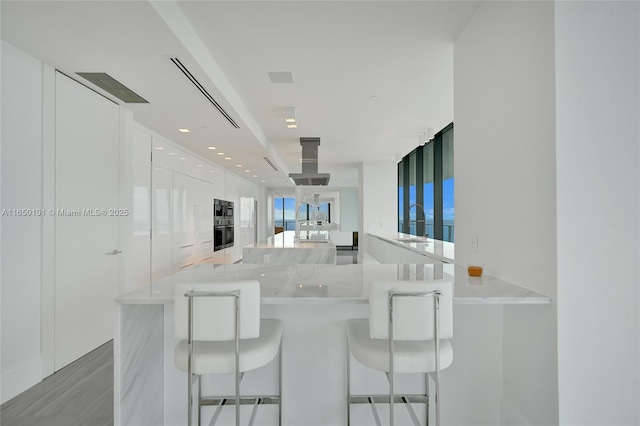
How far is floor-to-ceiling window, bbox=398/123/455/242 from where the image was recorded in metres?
6.03

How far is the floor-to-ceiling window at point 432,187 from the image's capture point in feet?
19.8

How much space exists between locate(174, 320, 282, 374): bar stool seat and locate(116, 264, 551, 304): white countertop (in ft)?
0.67

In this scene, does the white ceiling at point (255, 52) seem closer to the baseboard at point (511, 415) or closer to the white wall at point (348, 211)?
the baseboard at point (511, 415)

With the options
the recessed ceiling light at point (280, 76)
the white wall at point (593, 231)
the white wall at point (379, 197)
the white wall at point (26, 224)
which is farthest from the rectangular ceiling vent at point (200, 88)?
the white wall at point (379, 197)

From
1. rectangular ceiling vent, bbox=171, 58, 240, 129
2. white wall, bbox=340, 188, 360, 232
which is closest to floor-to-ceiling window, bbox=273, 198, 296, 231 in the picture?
white wall, bbox=340, 188, 360, 232

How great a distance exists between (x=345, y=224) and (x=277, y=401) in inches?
494

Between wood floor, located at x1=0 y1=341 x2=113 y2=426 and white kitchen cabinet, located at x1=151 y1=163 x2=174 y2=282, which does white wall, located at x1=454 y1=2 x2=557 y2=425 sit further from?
white kitchen cabinet, located at x1=151 y1=163 x2=174 y2=282

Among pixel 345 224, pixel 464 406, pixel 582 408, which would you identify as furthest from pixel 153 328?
pixel 345 224

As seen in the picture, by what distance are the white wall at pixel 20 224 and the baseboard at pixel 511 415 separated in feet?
9.79

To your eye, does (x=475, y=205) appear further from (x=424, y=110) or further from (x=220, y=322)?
(x=424, y=110)

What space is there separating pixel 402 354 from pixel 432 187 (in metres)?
5.80

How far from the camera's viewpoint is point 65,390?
2.40m

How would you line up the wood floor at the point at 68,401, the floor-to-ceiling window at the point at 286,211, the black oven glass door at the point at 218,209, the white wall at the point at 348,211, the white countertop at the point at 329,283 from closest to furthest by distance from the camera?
the white countertop at the point at 329,283
the wood floor at the point at 68,401
the black oven glass door at the point at 218,209
the white wall at the point at 348,211
the floor-to-ceiling window at the point at 286,211

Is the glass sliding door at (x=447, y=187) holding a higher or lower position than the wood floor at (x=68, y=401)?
higher
